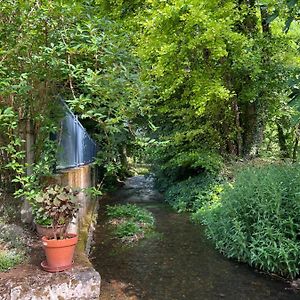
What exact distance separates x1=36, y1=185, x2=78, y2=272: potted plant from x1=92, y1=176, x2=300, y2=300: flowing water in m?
0.73

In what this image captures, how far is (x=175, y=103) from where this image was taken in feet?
30.4

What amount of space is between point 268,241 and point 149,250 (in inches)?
77.2

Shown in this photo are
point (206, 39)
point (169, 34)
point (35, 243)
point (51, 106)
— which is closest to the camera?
point (35, 243)

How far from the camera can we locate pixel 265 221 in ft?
15.7

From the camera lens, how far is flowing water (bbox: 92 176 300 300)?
4.17 m

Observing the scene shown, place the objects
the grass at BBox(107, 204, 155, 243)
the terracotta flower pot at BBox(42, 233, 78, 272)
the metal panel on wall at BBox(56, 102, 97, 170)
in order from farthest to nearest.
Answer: the grass at BBox(107, 204, 155, 243), the metal panel on wall at BBox(56, 102, 97, 170), the terracotta flower pot at BBox(42, 233, 78, 272)

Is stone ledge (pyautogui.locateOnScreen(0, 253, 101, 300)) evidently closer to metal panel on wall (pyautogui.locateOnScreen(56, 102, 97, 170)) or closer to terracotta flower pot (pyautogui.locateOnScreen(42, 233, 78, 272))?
terracotta flower pot (pyautogui.locateOnScreen(42, 233, 78, 272))

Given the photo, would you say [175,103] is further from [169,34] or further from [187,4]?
[187,4]

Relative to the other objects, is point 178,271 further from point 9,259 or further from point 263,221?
point 9,259

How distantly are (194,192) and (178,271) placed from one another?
4403 millimetres

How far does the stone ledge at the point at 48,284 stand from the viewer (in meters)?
3.34

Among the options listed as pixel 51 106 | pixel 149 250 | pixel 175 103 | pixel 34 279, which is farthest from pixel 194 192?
pixel 34 279

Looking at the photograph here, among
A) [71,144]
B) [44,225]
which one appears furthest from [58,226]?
[71,144]

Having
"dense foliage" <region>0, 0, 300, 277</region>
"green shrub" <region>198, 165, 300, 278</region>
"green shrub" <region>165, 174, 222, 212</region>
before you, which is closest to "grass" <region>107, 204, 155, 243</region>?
"dense foliage" <region>0, 0, 300, 277</region>
